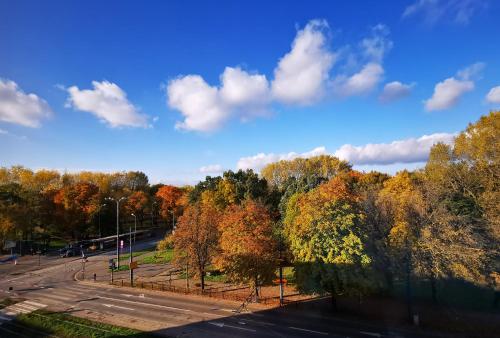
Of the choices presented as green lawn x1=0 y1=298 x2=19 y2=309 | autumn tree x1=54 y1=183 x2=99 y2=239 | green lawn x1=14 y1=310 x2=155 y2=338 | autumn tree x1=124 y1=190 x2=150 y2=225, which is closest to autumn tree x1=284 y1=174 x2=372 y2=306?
green lawn x1=14 y1=310 x2=155 y2=338

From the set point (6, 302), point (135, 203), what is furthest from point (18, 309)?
point (135, 203)

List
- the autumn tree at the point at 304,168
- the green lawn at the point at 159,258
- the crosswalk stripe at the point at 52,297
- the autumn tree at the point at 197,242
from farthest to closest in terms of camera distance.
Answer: the autumn tree at the point at 304,168, the green lawn at the point at 159,258, the autumn tree at the point at 197,242, the crosswalk stripe at the point at 52,297

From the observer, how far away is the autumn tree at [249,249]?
2928 cm

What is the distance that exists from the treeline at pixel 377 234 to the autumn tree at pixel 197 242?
112mm

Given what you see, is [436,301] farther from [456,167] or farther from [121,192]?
[121,192]

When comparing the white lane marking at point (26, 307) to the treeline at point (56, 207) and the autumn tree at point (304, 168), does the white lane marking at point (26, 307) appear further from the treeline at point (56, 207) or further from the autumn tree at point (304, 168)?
the autumn tree at point (304, 168)

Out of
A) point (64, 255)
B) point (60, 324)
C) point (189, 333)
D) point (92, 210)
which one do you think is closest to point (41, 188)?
point (92, 210)

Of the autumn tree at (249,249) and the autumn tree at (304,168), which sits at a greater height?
the autumn tree at (304,168)

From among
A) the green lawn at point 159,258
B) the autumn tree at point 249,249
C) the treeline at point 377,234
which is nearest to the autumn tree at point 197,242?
the treeline at point 377,234

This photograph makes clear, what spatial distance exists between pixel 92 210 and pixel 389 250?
64.7 metres

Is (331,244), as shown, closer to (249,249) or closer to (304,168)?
(249,249)

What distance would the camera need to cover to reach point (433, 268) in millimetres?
25219

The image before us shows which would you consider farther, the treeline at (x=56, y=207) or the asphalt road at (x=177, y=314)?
the treeline at (x=56, y=207)

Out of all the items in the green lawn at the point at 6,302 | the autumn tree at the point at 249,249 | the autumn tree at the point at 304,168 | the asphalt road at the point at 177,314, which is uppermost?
the autumn tree at the point at 304,168
